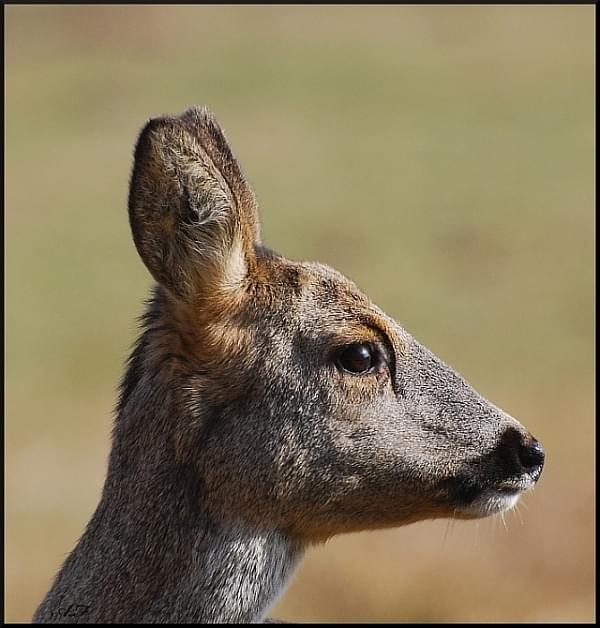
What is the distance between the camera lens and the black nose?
535cm

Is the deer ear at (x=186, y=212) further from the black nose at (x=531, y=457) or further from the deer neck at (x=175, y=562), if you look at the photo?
the black nose at (x=531, y=457)

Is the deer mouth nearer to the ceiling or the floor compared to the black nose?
nearer to the floor

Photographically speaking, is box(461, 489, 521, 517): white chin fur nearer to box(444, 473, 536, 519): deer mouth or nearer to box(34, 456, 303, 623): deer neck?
box(444, 473, 536, 519): deer mouth

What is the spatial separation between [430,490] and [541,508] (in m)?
10.7

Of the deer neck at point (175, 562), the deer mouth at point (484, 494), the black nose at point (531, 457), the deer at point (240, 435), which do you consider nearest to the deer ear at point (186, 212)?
the deer at point (240, 435)

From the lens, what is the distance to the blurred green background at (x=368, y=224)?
14.3m

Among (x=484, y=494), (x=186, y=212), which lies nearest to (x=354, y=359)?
(x=484, y=494)

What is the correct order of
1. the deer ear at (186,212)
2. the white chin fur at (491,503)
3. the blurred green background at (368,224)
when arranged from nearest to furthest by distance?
1. the deer ear at (186,212)
2. the white chin fur at (491,503)
3. the blurred green background at (368,224)

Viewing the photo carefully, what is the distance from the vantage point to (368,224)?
27891 millimetres

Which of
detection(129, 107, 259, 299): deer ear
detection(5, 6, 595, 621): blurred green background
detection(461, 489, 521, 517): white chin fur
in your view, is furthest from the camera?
detection(5, 6, 595, 621): blurred green background

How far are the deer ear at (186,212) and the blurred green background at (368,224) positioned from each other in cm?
189

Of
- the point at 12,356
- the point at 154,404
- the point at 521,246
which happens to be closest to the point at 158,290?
the point at 154,404

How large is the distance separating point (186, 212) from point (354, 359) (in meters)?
0.87

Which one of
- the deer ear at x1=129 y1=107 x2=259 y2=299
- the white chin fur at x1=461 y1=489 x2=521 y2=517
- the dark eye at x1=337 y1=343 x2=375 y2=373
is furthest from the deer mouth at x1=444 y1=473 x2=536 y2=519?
the deer ear at x1=129 y1=107 x2=259 y2=299
